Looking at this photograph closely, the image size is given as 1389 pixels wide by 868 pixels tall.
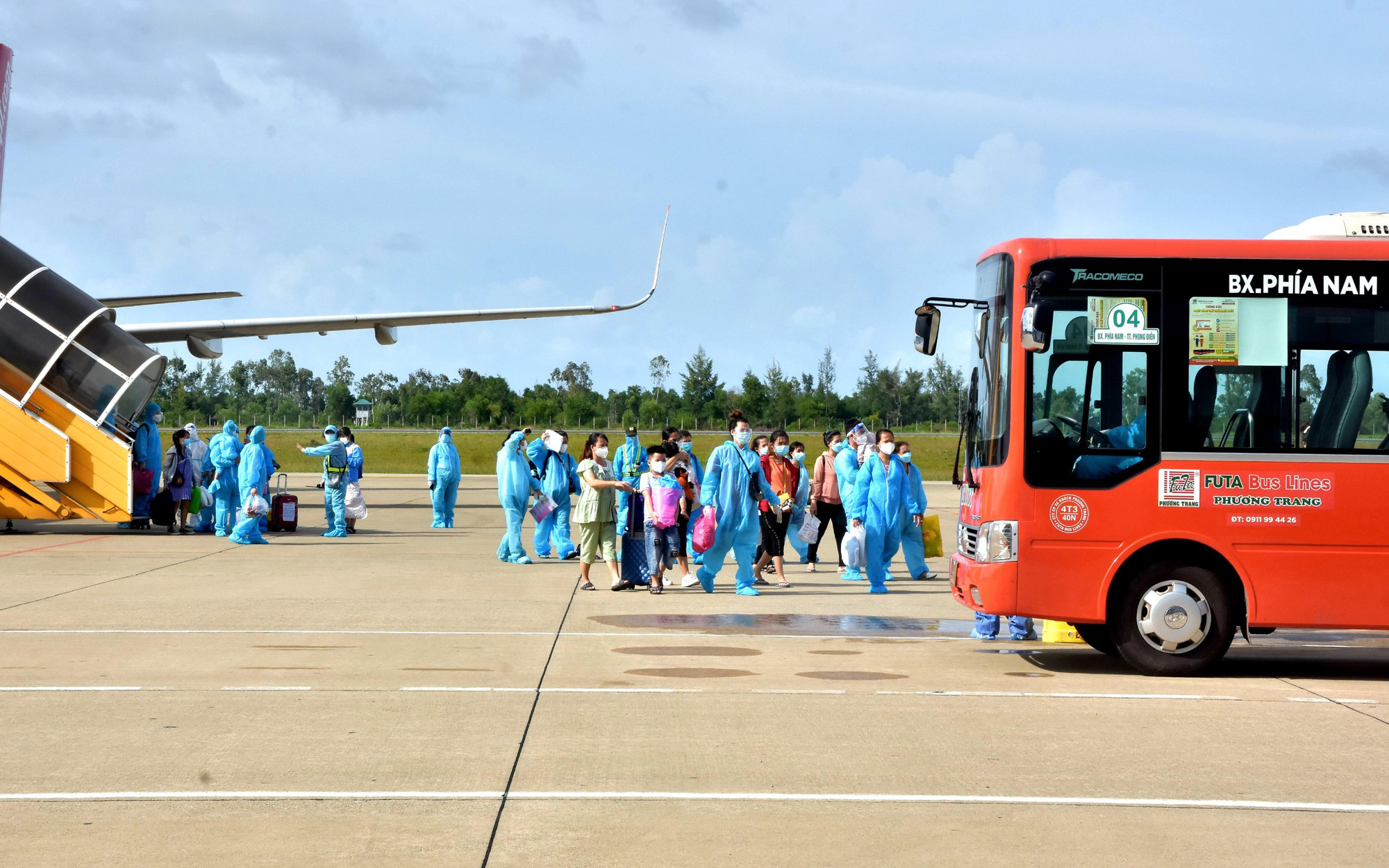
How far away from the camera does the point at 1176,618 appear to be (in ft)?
29.9

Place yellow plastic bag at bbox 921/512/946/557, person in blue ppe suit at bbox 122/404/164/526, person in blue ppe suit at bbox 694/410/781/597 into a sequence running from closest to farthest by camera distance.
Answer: person in blue ppe suit at bbox 694/410/781/597, yellow plastic bag at bbox 921/512/946/557, person in blue ppe suit at bbox 122/404/164/526

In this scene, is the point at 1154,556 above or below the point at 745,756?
above

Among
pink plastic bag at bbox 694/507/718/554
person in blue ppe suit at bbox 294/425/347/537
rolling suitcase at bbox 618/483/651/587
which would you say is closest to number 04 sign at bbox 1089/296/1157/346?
pink plastic bag at bbox 694/507/718/554

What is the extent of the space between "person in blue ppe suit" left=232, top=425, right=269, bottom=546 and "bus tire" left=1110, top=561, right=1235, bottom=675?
14.3 m

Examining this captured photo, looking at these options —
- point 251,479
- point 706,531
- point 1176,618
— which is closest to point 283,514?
point 251,479

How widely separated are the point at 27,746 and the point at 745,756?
356 centimetres

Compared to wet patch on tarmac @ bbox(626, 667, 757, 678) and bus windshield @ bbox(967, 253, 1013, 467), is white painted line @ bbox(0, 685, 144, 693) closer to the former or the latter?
wet patch on tarmac @ bbox(626, 667, 757, 678)

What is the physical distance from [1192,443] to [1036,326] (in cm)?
137

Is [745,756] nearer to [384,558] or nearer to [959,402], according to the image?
[959,402]

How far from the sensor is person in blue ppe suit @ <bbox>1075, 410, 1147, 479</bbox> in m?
9.14

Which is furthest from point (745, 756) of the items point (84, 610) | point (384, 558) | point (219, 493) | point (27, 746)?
point (219, 493)

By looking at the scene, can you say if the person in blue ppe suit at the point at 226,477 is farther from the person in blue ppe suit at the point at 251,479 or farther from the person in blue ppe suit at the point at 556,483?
the person in blue ppe suit at the point at 556,483

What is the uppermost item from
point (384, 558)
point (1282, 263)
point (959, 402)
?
point (1282, 263)

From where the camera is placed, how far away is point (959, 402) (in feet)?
33.7
